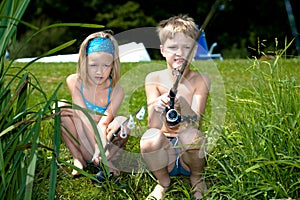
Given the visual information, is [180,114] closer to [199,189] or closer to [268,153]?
[199,189]

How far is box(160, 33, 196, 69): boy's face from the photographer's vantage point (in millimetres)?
3410

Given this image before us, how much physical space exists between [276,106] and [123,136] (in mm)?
938

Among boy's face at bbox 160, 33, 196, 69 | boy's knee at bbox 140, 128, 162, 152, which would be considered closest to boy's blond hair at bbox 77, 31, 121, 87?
boy's face at bbox 160, 33, 196, 69

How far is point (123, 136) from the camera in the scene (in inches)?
135

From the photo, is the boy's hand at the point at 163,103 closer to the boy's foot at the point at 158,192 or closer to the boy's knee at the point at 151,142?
the boy's knee at the point at 151,142

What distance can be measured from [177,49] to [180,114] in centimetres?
39

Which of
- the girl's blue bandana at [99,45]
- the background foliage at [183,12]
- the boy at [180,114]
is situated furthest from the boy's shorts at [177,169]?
the background foliage at [183,12]

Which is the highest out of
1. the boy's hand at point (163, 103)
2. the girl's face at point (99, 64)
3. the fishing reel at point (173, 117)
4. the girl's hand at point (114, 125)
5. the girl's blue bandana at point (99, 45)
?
the girl's blue bandana at point (99, 45)

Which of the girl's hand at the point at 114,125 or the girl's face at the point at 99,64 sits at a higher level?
the girl's face at the point at 99,64

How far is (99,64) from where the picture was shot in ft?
12.1

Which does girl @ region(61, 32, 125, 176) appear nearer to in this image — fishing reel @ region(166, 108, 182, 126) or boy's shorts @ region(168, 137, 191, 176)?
boy's shorts @ region(168, 137, 191, 176)

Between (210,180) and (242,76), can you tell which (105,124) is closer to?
(210,180)

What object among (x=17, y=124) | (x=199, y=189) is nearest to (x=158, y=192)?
(x=199, y=189)

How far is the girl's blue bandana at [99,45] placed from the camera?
367cm
